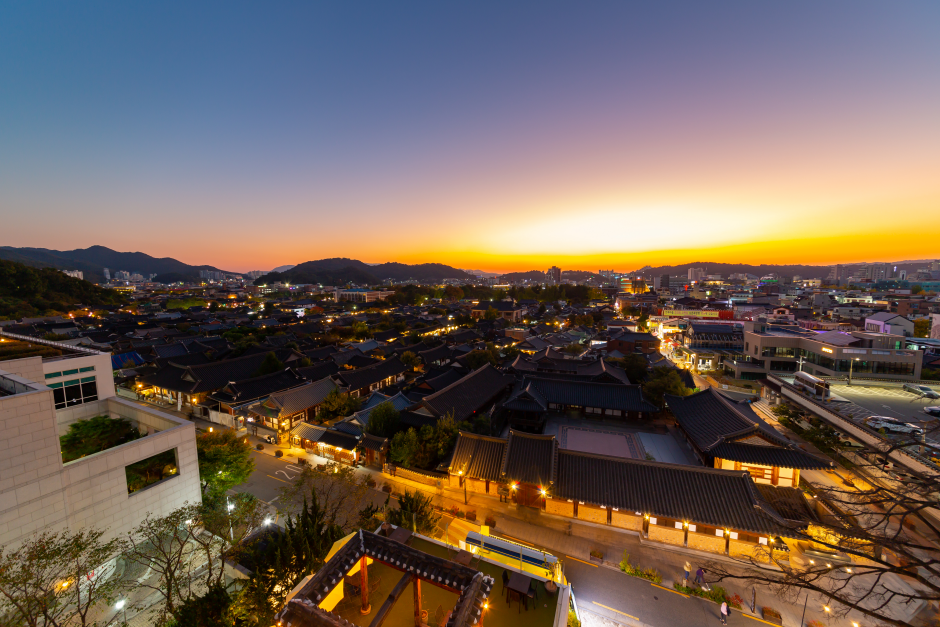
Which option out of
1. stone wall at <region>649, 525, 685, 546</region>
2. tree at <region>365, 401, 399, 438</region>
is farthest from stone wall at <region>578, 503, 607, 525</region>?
tree at <region>365, 401, 399, 438</region>

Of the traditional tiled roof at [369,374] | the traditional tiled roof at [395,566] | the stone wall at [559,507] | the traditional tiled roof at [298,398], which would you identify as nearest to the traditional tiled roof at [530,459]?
the stone wall at [559,507]

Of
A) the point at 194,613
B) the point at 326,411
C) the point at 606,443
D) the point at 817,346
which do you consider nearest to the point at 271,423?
the point at 326,411

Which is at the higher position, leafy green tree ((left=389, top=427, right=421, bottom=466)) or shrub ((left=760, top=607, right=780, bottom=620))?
leafy green tree ((left=389, top=427, right=421, bottom=466))

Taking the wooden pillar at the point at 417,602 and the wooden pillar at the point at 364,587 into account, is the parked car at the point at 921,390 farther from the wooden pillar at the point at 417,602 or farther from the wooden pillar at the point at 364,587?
the wooden pillar at the point at 364,587

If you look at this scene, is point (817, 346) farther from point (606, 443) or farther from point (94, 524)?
point (94, 524)

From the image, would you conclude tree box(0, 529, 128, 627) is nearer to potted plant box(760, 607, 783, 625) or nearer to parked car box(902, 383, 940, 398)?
potted plant box(760, 607, 783, 625)

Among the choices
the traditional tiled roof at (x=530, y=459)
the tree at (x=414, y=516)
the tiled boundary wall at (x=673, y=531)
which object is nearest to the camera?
the tree at (x=414, y=516)
